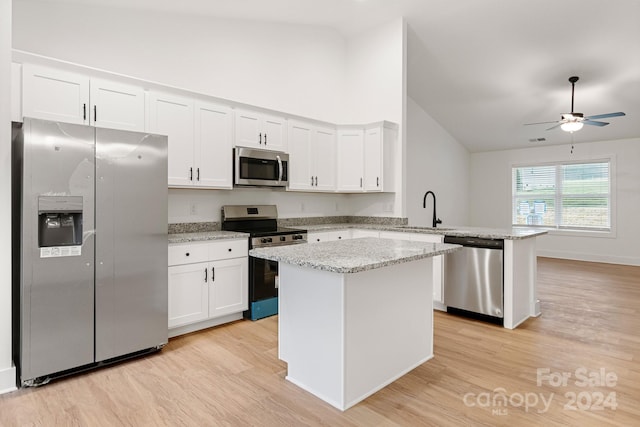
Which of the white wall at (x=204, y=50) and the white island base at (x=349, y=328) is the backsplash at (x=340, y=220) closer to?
the white wall at (x=204, y=50)

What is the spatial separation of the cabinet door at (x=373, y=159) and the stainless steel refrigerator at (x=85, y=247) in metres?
2.65

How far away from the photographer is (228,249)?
3477 millimetres

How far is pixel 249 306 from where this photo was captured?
3641 mm

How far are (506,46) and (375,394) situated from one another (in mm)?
4624

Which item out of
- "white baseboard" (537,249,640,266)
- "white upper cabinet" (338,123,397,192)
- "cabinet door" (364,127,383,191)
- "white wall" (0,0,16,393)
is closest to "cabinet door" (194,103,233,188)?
"white wall" (0,0,16,393)

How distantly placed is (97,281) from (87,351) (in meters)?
0.48

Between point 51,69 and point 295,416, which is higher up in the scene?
point 51,69

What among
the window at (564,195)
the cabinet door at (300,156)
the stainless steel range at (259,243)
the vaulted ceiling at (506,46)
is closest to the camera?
the stainless steel range at (259,243)

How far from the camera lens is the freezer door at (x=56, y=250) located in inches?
89.2

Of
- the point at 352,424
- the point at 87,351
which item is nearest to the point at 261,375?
the point at 352,424

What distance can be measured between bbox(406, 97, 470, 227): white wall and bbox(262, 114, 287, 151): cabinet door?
308 centimetres

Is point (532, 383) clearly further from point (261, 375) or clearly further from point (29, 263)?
point (29, 263)

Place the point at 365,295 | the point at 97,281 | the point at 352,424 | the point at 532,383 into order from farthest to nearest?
1. the point at 97,281
2. the point at 532,383
3. the point at 365,295
4. the point at 352,424

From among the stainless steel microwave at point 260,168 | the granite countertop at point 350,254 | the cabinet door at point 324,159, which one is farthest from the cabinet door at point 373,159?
the granite countertop at point 350,254
